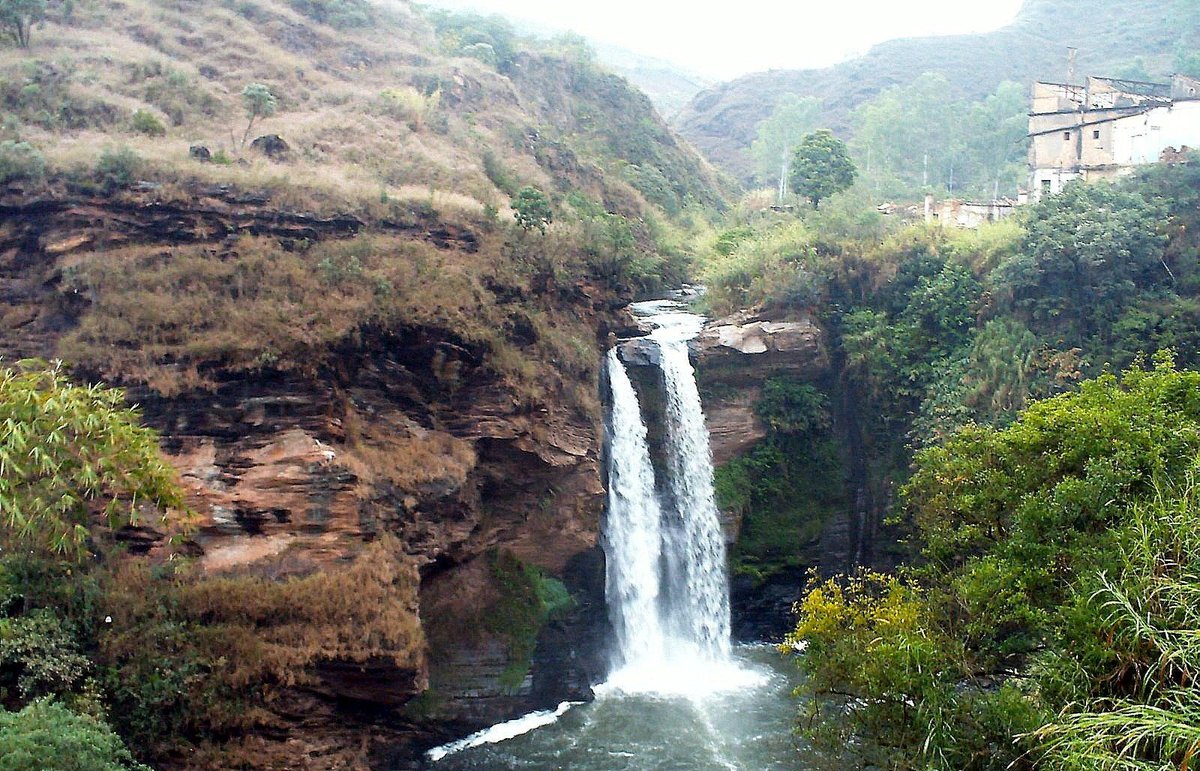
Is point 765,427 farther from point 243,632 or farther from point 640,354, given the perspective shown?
point 243,632

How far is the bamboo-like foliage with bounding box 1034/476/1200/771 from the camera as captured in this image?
6652mm

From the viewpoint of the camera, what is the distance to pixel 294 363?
15.6m

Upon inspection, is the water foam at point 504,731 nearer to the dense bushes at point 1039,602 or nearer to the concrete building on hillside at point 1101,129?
the dense bushes at point 1039,602

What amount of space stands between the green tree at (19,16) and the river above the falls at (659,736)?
21886 mm

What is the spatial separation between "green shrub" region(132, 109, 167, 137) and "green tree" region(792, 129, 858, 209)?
21.6 m

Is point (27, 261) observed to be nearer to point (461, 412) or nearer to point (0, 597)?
point (0, 597)

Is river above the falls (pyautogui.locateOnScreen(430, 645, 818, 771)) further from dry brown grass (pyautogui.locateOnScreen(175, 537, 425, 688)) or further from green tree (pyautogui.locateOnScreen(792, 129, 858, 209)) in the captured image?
green tree (pyautogui.locateOnScreen(792, 129, 858, 209))

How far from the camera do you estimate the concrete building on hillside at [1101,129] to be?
30.5 metres

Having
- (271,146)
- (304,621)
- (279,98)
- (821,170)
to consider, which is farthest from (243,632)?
(821,170)

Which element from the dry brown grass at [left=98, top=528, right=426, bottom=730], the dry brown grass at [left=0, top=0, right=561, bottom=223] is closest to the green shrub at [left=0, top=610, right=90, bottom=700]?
the dry brown grass at [left=98, top=528, right=426, bottom=730]

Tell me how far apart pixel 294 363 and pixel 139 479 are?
4689mm

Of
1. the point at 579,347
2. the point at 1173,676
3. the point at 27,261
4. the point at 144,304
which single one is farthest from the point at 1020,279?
the point at 27,261

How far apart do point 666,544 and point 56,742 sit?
13.8m

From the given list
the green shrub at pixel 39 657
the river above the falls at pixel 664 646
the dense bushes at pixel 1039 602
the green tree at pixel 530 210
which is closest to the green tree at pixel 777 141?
the river above the falls at pixel 664 646
